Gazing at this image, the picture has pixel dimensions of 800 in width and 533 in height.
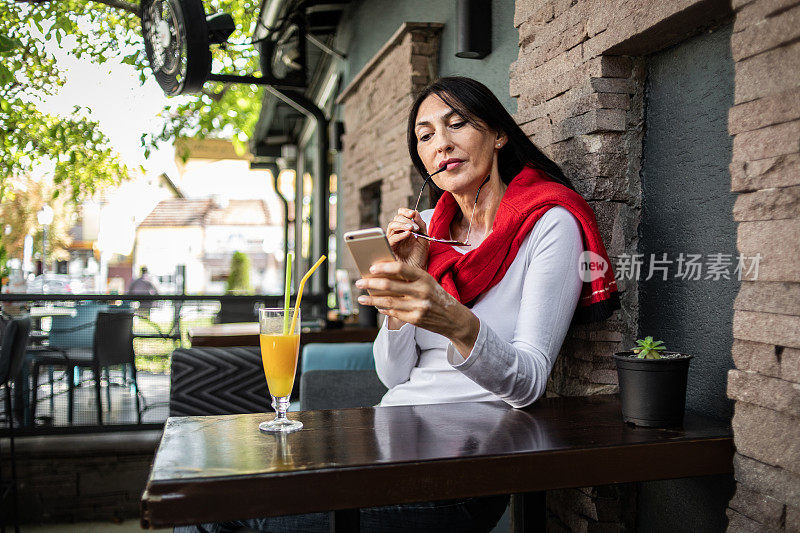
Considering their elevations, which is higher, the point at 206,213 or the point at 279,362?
the point at 206,213

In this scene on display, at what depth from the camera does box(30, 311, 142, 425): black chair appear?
4047 millimetres

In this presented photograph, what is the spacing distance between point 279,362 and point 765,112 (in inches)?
38.1

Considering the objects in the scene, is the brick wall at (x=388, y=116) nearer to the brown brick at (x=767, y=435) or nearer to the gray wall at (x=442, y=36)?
the gray wall at (x=442, y=36)

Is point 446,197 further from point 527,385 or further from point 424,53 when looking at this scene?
point 424,53

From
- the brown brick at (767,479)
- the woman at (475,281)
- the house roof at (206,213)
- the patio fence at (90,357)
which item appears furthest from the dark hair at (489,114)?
the house roof at (206,213)

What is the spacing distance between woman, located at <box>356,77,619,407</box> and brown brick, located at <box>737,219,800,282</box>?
16.3 inches

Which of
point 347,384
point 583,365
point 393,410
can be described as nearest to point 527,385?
point 393,410

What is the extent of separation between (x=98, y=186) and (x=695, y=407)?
12.7 feet

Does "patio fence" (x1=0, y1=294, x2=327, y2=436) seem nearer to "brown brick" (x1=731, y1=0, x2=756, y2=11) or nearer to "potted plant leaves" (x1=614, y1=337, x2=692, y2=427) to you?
"potted plant leaves" (x1=614, y1=337, x2=692, y2=427)

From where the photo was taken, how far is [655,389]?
4.05 feet

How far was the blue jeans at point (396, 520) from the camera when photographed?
4.39 ft

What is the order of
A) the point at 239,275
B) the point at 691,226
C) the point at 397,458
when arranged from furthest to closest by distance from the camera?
→ 1. the point at 239,275
2. the point at 691,226
3. the point at 397,458

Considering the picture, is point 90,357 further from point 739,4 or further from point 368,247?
point 739,4

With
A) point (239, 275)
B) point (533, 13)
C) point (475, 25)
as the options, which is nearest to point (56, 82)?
point (475, 25)
